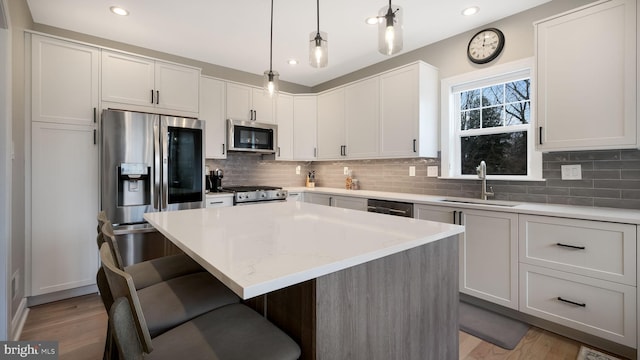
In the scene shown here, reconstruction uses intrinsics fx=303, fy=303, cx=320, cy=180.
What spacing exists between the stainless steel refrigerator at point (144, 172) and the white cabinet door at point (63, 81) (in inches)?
10.2

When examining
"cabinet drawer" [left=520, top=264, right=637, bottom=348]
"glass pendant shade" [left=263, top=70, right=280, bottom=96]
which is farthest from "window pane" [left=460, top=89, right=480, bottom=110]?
"glass pendant shade" [left=263, top=70, right=280, bottom=96]

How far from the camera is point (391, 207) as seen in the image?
305 centimetres

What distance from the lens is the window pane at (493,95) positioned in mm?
2928

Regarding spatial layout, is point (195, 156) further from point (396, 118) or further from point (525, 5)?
point (525, 5)

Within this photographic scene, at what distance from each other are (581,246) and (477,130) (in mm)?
1474

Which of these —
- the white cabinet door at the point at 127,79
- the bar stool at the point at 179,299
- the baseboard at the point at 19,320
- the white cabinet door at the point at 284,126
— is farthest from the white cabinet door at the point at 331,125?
the baseboard at the point at 19,320

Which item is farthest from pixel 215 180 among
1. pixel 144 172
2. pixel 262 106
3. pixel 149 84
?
pixel 149 84

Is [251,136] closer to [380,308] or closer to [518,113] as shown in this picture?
[518,113]

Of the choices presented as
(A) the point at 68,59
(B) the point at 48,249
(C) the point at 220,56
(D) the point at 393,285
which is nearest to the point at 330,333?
(D) the point at 393,285

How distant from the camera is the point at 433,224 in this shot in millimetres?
1518

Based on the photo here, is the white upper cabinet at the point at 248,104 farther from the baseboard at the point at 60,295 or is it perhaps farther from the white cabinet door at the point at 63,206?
the baseboard at the point at 60,295

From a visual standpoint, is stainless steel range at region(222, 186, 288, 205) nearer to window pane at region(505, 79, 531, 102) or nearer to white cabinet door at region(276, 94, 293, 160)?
white cabinet door at region(276, 94, 293, 160)

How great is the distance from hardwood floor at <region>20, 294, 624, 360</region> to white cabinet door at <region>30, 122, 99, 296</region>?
0.30 meters

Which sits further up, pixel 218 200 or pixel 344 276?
pixel 218 200
